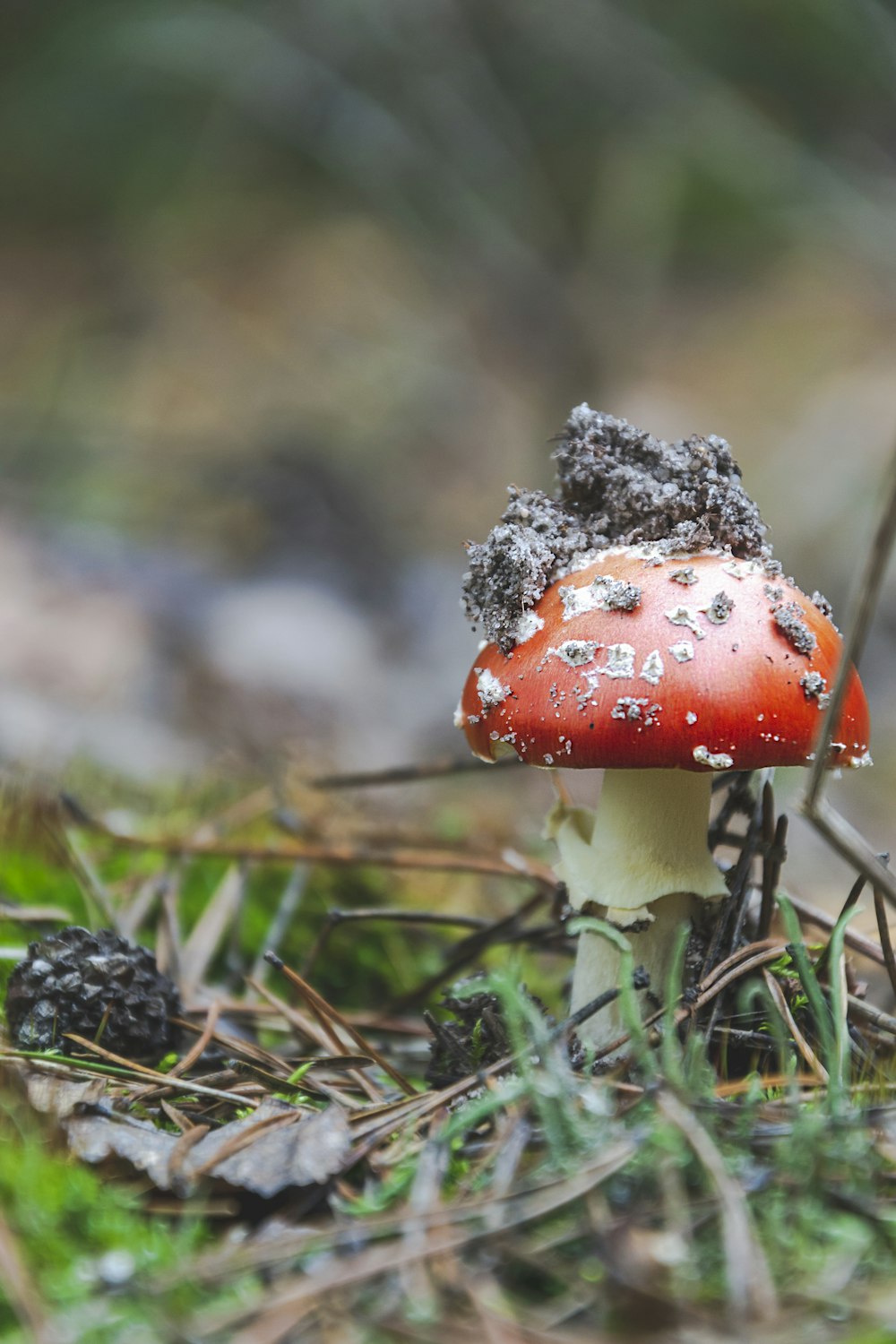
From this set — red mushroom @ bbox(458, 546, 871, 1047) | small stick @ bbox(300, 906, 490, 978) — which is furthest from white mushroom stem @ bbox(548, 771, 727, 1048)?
small stick @ bbox(300, 906, 490, 978)

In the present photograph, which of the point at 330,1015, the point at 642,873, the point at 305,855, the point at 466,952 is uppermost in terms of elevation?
the point at 642,873

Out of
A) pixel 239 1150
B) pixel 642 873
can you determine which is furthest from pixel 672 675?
pixel 239 1150

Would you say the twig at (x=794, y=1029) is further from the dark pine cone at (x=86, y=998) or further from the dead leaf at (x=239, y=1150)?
the dark pine cone at (x=86, y=998)

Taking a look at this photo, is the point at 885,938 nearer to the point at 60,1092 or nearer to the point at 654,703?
the point at 654,703

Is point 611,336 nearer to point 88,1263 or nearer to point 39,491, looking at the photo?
point 39,491

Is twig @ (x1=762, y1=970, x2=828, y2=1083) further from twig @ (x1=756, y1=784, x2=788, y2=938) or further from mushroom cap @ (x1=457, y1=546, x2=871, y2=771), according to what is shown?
mushroom cap @ (x1=457, y1=546, x2=871, y2=771)

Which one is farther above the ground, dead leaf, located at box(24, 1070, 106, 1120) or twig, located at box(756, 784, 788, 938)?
twig, located at box(756, 784, 788, 938)
